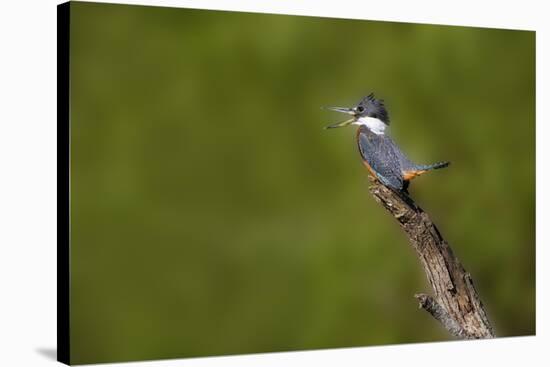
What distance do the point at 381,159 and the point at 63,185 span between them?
238cm

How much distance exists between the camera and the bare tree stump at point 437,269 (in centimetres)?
680

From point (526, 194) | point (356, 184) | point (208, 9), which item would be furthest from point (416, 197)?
point (208, 9)

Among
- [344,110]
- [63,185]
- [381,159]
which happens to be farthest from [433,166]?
[63,185]

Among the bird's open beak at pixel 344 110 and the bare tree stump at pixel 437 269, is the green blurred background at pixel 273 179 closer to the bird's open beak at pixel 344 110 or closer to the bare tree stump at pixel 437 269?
the bird's open beak at pixel 344 110

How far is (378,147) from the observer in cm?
712

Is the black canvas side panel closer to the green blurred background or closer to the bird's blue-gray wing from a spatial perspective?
the green blurred background

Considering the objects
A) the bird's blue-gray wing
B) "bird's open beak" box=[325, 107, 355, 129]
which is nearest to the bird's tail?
the bird's blue-gray wing

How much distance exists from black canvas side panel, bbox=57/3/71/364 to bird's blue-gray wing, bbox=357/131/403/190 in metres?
2.23

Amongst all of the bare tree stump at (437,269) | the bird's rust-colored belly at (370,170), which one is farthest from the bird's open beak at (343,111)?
the bare tree stump at (437,269)

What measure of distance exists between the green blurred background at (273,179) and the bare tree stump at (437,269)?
0.95 ft

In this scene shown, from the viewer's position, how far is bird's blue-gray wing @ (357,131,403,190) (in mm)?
7066

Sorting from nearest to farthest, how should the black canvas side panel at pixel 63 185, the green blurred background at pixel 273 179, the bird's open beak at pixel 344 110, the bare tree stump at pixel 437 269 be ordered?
the black canvas side panel at pixel 63 185
the green blurred background at pixel 273 179
the bare tree stump at pixel 437 269
the bird's open beak at pixel 344 110

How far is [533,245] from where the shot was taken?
7.79 m

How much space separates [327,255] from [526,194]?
189 cm
